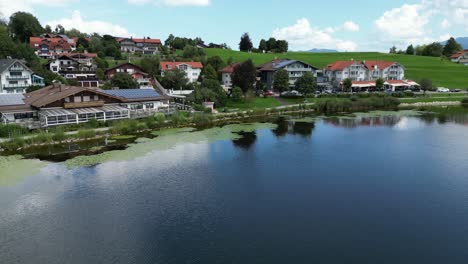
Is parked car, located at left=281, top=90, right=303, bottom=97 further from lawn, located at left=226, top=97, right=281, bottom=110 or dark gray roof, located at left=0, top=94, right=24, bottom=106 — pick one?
dark gray roof, located at left=0, top=94, right=24, bottom=106

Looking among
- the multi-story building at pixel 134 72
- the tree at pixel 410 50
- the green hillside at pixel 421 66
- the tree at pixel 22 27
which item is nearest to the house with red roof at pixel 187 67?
the multi-story building at pixel 134 72

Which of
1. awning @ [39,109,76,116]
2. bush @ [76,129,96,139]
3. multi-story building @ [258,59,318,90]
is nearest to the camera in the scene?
bush @ [76,129,96,139]

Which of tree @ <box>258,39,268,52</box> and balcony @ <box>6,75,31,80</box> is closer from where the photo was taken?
balcony @ <box>6,75,31,80</box>

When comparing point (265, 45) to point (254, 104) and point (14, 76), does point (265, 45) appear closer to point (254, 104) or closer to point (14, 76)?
point (254, 104)

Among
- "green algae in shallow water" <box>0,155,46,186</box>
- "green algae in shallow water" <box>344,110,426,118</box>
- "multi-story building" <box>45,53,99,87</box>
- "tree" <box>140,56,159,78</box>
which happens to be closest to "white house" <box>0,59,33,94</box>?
"multi-story building" <box>45,53,99,87</box>

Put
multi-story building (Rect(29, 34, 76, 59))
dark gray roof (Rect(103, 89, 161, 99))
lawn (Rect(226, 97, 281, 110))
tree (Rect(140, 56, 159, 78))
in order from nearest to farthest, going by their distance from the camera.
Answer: dark gray roof (Rect(103, 89, 161, 99)) < lawn (Rect(226, 97, 281, 110)) < tree (Rect(140, 56, 159, 78)) < multi-story building (Rect(29, 34, 76, 59))

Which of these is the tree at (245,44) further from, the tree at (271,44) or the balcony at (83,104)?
the balcony at (83,104)

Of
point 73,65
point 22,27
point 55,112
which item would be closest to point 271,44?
point 73,65
